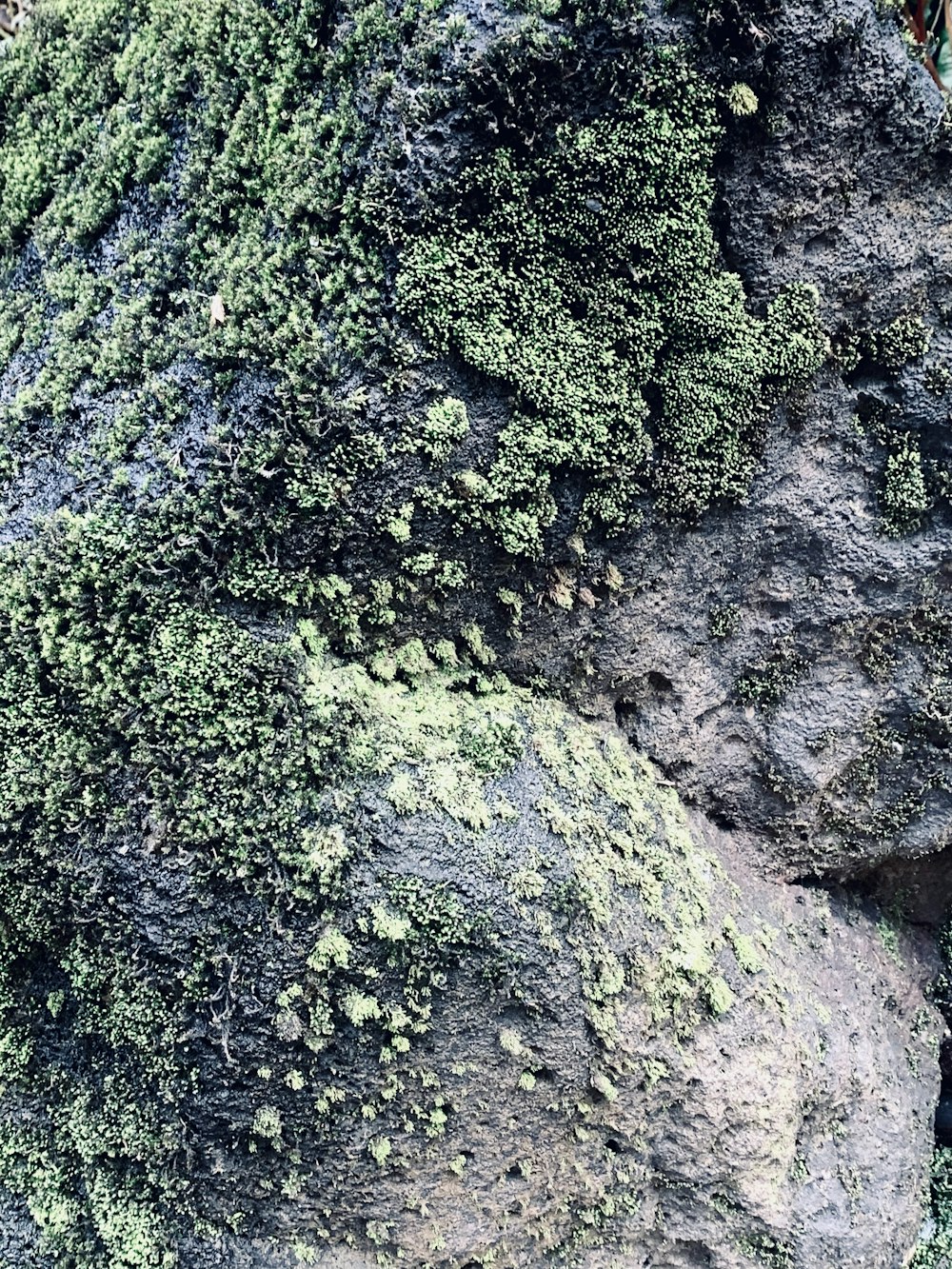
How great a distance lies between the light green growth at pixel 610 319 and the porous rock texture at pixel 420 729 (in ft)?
0.21

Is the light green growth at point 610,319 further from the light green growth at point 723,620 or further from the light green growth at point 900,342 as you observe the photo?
the light green growth at point 723,620

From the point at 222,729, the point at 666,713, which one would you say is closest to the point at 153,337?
the point at 222,729

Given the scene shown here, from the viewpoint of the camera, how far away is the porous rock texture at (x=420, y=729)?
7.77 feet

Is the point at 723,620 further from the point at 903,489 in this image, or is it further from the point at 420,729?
the point at 420,729

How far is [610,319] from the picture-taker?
2.57 metres

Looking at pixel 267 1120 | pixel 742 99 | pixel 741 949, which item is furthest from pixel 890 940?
pixel 742 99

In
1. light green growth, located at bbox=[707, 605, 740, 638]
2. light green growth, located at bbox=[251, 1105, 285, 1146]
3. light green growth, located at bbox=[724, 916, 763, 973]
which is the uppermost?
light green growth, located at bbox=[707, 605, 740, 638]

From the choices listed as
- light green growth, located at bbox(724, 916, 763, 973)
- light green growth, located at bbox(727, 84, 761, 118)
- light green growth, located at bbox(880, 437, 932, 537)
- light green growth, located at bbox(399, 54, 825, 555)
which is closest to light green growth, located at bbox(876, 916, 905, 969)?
light green growth, located at bbox(724, 916, 763, 973)

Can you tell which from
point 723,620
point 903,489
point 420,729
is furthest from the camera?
point 723,620

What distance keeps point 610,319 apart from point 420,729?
1.24m

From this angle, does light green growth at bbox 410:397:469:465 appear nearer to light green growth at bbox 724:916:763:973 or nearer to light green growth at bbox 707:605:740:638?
light green growth at bbox 707:605:740:638

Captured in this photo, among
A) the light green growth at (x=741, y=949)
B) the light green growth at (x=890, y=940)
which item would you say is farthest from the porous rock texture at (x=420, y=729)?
the light green growth at (x=890, y=940)

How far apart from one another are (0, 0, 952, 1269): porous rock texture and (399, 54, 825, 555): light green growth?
0.06 metres

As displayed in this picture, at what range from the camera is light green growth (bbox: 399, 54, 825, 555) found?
235 centimetres
